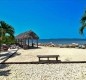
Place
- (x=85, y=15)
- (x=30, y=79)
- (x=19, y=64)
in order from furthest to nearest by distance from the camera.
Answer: (x=85, y=15)
(x=19, y=64)
(x=30, y=79)

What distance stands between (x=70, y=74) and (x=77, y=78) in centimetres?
99

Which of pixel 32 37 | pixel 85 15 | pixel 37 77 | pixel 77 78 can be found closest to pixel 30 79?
pixel 37 77

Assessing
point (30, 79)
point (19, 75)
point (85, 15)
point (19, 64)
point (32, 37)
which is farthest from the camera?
point (32, 37)

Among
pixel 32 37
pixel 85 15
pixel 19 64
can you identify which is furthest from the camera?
pixel 32 37

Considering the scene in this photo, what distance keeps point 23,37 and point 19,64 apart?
18.8 metres

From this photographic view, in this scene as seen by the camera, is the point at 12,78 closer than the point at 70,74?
Yes

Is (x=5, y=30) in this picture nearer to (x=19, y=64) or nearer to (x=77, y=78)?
(x=19, y=64)

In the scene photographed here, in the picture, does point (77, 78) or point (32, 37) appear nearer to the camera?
point (77, 78)

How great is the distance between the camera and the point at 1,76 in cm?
1044

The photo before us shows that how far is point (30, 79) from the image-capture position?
9.91 m

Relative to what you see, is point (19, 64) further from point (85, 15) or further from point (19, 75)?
point (85, 15)

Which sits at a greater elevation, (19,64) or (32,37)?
(32,37)

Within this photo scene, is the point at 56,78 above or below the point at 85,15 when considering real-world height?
below

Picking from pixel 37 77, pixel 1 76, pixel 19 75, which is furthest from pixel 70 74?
pixel 1 76
